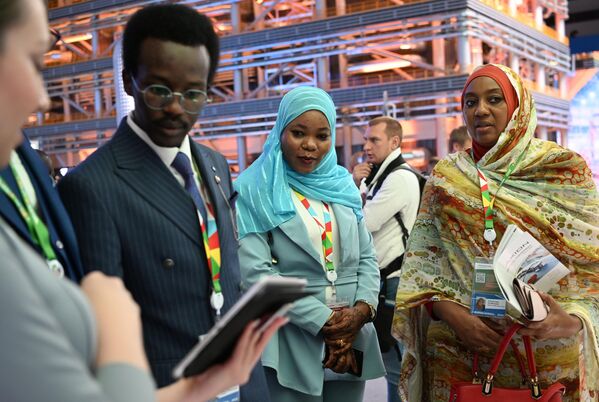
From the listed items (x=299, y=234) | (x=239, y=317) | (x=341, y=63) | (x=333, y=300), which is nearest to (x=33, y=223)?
(x=239, y=317)

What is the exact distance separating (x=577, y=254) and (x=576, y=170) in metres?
0.32

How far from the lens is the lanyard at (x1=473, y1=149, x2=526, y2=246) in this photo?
2604 millimetres

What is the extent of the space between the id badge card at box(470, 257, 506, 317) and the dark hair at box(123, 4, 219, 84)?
1251 mm

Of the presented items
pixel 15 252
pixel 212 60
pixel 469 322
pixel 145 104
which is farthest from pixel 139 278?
pixel 469 322

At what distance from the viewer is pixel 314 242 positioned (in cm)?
272

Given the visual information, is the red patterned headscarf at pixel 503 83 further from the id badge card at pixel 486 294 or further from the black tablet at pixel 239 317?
the black tablet at pixel 239 317

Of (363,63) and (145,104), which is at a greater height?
(363,63)

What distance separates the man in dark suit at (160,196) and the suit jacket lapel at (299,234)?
100cm

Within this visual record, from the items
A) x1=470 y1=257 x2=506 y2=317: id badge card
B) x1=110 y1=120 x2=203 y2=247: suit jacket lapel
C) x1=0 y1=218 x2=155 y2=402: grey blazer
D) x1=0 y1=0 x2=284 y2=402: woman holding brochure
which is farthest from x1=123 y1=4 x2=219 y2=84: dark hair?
x1=470 y1=257 x2=506 y2=317: id badge card

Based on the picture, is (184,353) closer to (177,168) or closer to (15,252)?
(177,168)

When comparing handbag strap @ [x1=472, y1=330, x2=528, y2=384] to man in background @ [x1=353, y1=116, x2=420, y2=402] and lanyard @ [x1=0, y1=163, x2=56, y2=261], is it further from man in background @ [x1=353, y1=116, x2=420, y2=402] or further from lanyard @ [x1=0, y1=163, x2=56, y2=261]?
lanyard @ [x1=0, y1=163, x2=56, y2=261]

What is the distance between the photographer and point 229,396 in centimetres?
171

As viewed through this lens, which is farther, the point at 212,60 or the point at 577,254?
the point at 577,254

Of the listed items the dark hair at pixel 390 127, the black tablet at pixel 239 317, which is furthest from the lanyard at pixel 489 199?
the dark hair at pixel 390 127
